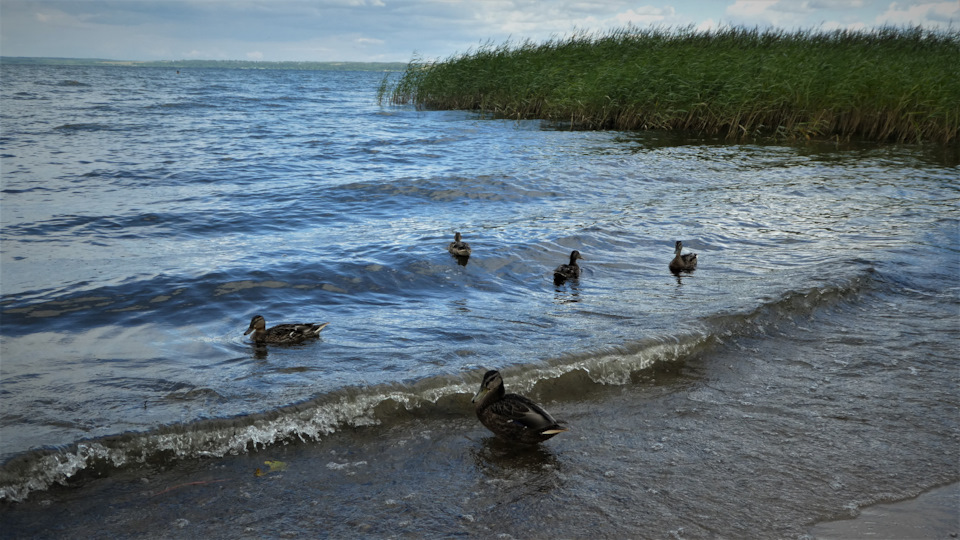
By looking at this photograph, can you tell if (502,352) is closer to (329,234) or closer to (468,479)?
(468,479)

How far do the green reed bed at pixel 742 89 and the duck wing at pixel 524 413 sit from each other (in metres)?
19.5

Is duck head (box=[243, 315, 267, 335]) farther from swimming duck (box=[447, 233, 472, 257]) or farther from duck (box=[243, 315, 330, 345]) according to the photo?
swimming duck (box=[447, 233, 472, 257])

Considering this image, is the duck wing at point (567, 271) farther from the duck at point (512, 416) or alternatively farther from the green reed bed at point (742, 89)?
the green reed bed at point (742, 89)

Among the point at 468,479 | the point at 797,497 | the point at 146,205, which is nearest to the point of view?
the point at 797,497

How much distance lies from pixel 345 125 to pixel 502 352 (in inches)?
1031

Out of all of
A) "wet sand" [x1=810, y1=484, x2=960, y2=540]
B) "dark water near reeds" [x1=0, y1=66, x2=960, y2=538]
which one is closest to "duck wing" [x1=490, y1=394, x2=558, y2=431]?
"dark water near reeds" [x1=0, y1=66, x2=960, y2=538]

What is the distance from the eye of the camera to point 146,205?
14.0 meters

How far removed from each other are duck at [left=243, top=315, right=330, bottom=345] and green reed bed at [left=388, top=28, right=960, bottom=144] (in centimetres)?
1816

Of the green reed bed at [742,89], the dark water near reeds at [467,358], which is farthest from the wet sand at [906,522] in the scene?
the green reed bed at [742,89]

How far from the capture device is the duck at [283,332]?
7.02 metres

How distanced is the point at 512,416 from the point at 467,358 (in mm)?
1623

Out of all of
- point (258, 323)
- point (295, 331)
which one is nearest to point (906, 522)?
point (295, 331)

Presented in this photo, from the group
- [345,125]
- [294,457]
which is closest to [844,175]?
[294,457]

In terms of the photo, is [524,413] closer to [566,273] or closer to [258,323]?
[258,323]
